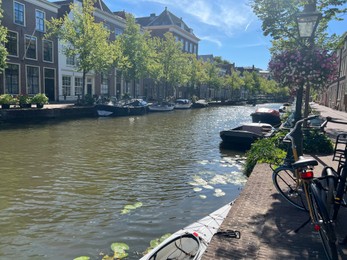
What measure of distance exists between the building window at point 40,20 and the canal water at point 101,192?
23366 mm

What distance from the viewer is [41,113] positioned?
78.4ft

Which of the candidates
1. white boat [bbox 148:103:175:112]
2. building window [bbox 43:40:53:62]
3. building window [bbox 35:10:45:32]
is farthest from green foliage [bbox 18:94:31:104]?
white boat [bbox 148:103:175:112]

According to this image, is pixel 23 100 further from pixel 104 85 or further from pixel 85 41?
pixel 104 85

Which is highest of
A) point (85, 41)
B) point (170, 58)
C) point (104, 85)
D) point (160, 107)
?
point (170, 58)

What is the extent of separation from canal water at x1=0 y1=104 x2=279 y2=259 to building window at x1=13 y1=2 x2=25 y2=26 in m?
21.6

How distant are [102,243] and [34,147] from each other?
372 inches

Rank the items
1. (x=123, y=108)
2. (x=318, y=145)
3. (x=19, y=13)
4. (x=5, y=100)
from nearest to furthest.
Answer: (x=318, y=145), (x=5, y=100), (x=19, y=13), (x=123, y=108)

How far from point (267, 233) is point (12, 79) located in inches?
1285

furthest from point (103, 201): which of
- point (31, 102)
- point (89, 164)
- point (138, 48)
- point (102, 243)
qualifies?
point (138, 48)

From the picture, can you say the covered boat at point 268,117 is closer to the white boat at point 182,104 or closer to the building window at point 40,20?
the white boat at point 182,104

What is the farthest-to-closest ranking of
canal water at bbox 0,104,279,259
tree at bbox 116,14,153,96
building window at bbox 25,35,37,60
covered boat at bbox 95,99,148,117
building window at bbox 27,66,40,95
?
tree at bbox 116,14,153,96
building window at bbox 27,66,40,95
building window at bbox 25,35,37,60
covered boat at bbox 95,99,148,117
canal water at bbox 0,104,279,259

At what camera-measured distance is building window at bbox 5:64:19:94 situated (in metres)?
30.9

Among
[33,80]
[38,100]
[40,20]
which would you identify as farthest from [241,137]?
[40,20]

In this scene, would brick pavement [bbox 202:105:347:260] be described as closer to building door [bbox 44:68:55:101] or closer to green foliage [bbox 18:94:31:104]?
green foliage [bbox 18:94:31:104]
